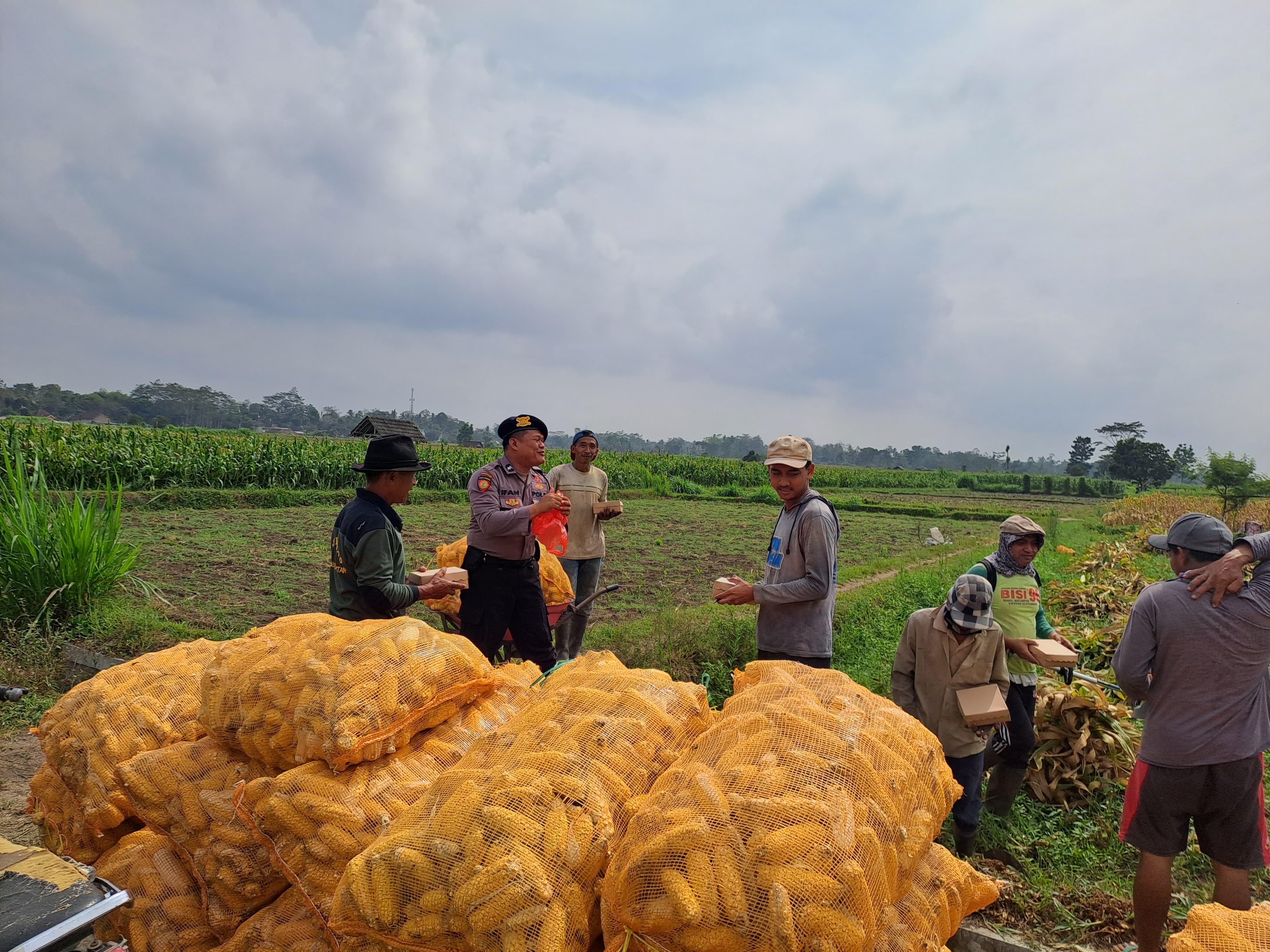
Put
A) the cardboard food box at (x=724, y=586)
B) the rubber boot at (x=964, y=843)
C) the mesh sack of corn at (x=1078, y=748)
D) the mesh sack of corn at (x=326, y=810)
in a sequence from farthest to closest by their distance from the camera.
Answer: the mesh sack of corn at (x=1078, y=748)
the rubber boot at (x=964, y=843)
the cardboard food box at (x=724, y=586)
the mesh sack of corn at (x=326, y=810)

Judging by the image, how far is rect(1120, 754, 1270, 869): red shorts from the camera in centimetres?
299

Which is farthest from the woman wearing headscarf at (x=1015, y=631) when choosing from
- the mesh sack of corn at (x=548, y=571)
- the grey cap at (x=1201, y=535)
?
the mesh sack of corn at (x=548, y=571)

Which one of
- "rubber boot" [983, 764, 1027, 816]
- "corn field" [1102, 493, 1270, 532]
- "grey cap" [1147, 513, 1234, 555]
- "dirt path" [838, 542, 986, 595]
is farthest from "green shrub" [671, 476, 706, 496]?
"grey cap" [1147, 513, 1234, 555]

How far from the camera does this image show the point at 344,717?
2.05m

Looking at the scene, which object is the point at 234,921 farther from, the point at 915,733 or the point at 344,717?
the point at 915,733

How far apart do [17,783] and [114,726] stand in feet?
8.36

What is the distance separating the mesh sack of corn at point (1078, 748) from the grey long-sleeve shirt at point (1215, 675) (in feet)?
5.63

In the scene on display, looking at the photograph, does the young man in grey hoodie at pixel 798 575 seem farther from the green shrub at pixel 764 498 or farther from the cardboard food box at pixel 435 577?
the green shrub at pixel 764 498

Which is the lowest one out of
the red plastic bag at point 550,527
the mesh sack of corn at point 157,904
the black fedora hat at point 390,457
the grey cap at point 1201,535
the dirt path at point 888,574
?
the dirt path at point 888,574

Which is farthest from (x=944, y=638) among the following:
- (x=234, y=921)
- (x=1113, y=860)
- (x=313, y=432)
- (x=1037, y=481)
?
(x=313, y=432)

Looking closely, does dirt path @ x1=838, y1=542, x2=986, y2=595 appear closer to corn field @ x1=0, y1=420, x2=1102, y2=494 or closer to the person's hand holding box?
the person's hand holding box

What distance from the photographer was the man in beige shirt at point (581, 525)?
6.50 meters

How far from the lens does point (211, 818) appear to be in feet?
7.41

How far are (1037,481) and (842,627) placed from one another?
73017 mm
